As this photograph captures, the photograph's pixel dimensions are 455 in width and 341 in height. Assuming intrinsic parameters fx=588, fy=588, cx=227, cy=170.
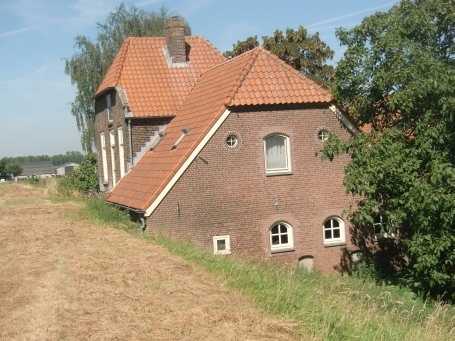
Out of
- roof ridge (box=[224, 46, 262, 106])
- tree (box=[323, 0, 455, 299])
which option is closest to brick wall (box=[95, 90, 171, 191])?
roof ridge (box=[224, 46, 262, 106])

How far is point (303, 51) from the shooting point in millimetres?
31422

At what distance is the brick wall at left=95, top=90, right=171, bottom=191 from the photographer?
23297 mm

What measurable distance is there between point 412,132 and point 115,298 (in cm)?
1066

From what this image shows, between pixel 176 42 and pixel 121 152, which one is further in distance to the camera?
pixel 176 42

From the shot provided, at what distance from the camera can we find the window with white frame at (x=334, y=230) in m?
20.4

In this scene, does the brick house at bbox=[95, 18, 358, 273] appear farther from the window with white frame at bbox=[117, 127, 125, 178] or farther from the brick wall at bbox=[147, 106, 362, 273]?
the window with white frame at bbox=[117, 127, 125, 178]

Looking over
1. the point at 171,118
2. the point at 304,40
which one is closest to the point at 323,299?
the point at 171,118

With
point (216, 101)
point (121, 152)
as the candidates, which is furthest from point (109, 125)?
point (216, 101)

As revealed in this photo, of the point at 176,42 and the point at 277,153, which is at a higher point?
the point at 176,42

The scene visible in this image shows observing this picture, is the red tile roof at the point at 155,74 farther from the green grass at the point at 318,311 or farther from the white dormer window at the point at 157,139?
the green grass at the point at 318,311

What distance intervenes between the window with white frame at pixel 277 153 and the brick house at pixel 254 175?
3 centimetres

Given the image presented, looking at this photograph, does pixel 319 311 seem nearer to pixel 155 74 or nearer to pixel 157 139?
pixel 157 139

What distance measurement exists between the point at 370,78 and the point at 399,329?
32.8ft

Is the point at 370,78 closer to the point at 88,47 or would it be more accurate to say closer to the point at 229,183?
the point at 229,183
